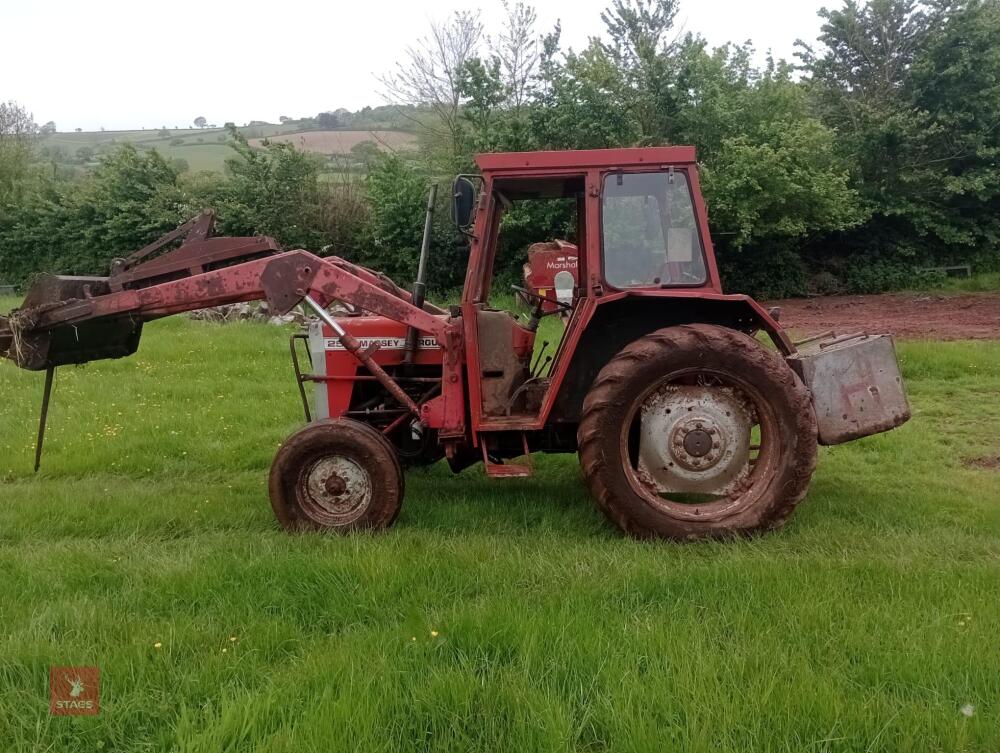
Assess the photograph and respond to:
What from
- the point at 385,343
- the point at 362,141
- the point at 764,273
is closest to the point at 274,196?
the point at 362,141

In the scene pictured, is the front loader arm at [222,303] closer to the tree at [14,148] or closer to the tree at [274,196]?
the tree at [274,196]

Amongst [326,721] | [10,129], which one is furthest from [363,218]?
[10,129]

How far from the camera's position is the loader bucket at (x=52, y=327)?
4.48 metres

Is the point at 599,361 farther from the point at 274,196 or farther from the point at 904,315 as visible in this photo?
the point at 274,196

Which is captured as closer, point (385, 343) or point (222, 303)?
point (222, 303)

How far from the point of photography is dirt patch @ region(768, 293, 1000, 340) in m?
11.5

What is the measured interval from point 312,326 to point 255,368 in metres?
4.79

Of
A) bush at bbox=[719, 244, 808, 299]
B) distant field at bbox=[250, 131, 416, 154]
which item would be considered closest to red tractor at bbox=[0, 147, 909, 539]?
bush at bbox=[719, 244, 808, 299]

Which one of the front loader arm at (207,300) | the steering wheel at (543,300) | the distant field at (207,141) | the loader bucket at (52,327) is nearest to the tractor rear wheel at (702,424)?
the steering wheel at (543,300)

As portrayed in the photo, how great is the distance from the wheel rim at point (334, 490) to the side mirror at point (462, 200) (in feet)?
5.12

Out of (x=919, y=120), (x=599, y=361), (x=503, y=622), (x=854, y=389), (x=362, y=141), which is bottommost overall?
(x=503, y=622)

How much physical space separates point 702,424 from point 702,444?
0.12m

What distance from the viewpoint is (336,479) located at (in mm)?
4297

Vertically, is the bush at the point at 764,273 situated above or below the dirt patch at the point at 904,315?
above
